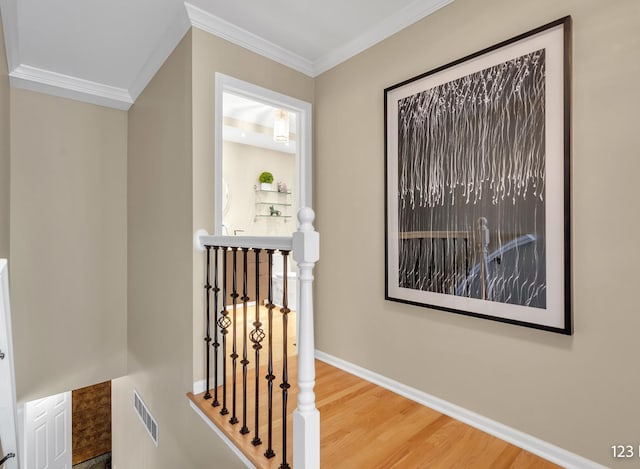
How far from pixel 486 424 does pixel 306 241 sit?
1410 mm

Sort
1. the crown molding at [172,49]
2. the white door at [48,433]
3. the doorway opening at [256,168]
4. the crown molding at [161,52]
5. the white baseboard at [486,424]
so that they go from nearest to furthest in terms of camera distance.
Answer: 1. the white baseboard at [486,424]
2. the crown molding at [172,49]
3. the crown molding at [161,52]
4. the white door at [48,433]
5. the doorway opening at [256,168]

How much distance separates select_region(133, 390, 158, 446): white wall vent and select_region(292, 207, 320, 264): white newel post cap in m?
2.44

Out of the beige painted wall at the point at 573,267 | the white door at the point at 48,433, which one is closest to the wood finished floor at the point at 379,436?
the beige painted wall at the point at 573,267

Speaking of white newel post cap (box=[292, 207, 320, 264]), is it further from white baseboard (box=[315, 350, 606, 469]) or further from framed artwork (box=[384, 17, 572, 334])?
white baseboard (box=[315, 350, 606, 469])

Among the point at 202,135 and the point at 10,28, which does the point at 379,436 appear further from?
the point at 10,28

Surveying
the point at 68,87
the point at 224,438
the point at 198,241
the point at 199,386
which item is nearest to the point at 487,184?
the point at 198,241

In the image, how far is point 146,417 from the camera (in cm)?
296

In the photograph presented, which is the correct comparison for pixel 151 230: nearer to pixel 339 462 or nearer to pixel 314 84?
pixel 314 84

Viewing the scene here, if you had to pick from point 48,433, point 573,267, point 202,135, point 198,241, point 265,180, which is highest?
point 265,180

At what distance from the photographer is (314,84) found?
2775mm

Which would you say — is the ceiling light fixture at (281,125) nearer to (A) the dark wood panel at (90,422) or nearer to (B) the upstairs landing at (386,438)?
(B) the upstairs landing at (386,438)

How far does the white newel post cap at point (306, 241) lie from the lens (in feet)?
4.26

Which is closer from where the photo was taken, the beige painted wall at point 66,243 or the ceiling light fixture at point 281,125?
the beige painted wall at point 66,243

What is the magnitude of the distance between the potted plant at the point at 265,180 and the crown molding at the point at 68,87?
2274 millimetres
